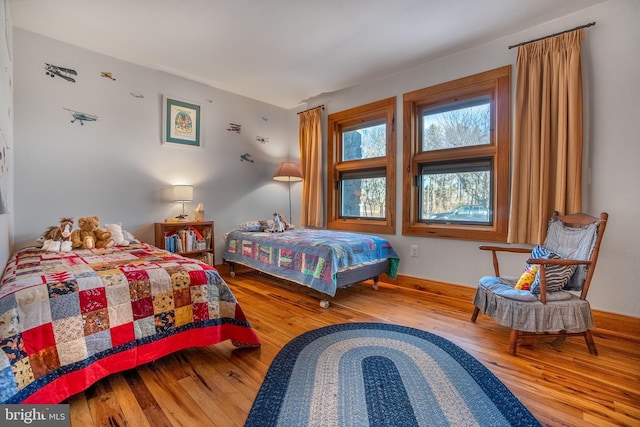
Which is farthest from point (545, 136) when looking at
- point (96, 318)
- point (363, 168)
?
point (96, 318)

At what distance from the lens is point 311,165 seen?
4.20 meters

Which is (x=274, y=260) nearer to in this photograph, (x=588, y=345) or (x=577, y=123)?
(x=588, y=345)

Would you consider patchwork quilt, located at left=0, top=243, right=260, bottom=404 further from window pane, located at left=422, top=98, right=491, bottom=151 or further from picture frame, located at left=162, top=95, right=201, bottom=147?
window pane, located at left=422, top=98, right=491, bottom=151

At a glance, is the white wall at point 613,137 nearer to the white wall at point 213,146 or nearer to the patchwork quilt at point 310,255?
the white wall at point 213,146

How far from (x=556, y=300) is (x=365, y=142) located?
2683mm

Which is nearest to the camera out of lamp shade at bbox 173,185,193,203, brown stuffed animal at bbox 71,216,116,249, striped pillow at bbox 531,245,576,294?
striped pillow at bbox 531,245,576,294

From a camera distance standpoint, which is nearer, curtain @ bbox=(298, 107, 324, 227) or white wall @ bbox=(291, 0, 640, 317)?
white wall @ bbox=(291, 0, 640, 317)

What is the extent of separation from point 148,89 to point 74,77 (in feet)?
2.13

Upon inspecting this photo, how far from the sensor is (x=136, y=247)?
2.48 metres

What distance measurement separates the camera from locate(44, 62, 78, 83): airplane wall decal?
269cm

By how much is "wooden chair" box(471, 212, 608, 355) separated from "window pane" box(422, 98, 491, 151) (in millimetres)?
1239

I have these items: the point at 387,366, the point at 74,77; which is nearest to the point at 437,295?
the point at 387,366

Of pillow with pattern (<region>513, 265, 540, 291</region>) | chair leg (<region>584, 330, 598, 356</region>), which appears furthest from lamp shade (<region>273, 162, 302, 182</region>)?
chair leg (<region>584, 330, 598, 356</region>)

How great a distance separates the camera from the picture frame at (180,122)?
340cm
